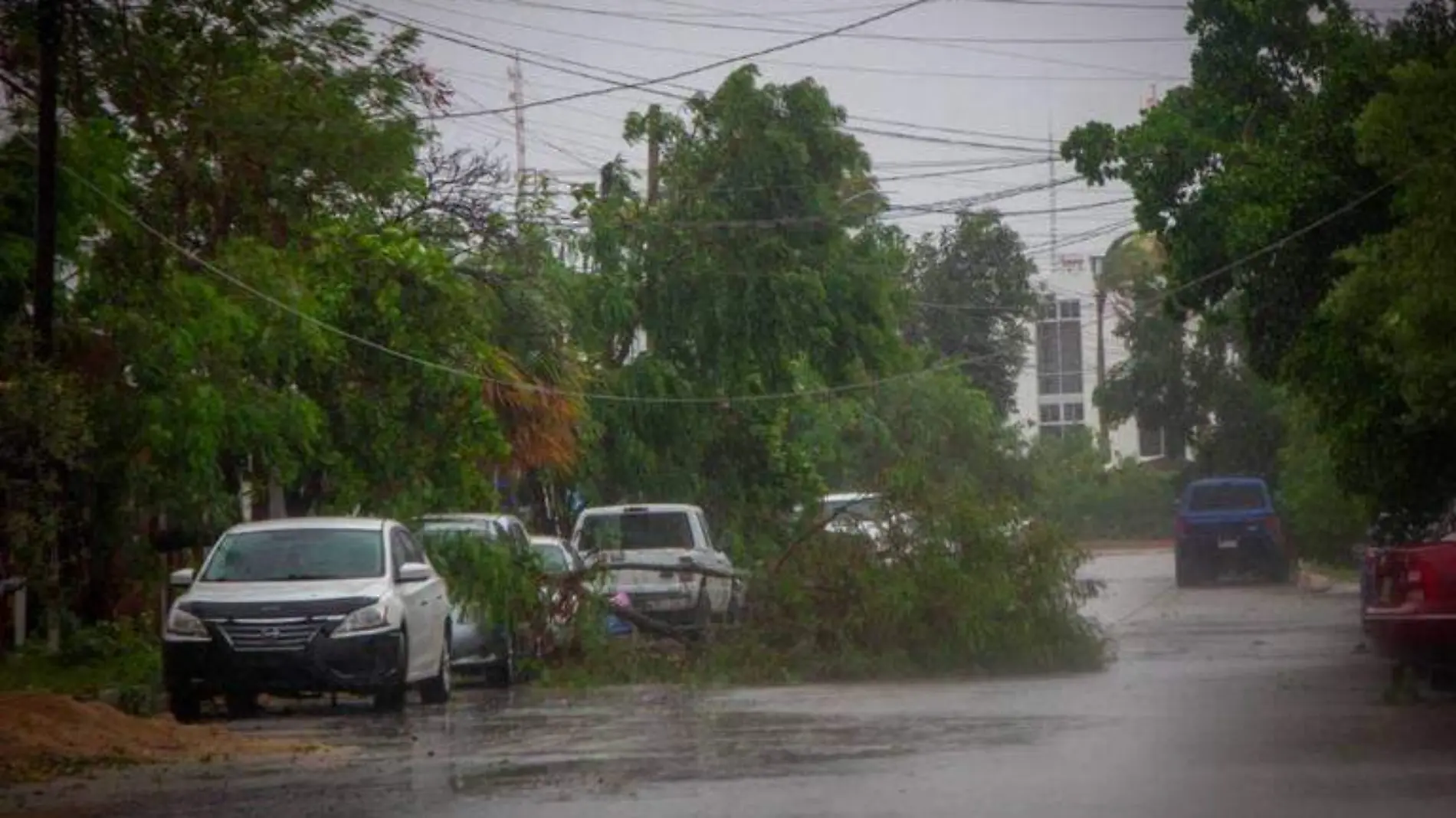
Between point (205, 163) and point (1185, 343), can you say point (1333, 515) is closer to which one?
point (205, 163)

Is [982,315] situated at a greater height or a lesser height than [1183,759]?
greater

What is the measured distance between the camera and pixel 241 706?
22594 mm

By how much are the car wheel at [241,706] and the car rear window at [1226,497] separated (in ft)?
92.8

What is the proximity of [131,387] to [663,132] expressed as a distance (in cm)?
1850

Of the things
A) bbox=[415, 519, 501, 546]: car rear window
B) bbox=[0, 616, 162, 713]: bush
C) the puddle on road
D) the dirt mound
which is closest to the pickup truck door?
bbox=[415, 519, 501, 546]: car rear window

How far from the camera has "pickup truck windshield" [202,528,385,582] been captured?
883 inches

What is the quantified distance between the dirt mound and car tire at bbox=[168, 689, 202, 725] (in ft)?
7.31

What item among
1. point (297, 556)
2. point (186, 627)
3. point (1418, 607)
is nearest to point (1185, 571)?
point (297, 556)

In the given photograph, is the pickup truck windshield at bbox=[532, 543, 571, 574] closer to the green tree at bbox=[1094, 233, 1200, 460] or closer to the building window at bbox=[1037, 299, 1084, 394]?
the green tree at bbox=[1094, 233, 1200, 460]

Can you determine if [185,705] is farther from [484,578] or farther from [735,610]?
[735,610]

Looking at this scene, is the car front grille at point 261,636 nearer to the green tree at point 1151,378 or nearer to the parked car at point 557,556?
the parked car at point 557,556

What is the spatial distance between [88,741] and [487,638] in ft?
29.4

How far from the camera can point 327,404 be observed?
96.6ft

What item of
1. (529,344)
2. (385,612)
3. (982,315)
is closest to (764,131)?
(529,344)
